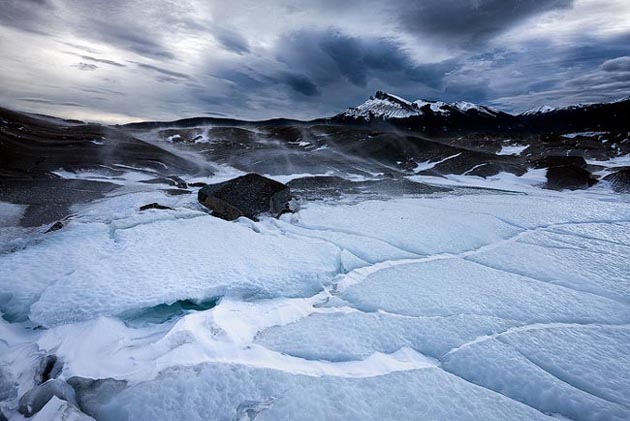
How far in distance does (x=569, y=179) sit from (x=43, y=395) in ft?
65.9

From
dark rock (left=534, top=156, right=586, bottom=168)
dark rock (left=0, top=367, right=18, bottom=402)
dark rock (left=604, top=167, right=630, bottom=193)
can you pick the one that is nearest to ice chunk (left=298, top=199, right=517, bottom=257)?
dark rock (left=0, top=367, right=18, bottom=402)

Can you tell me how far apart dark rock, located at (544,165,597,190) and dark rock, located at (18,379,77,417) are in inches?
748

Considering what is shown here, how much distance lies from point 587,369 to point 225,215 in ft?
21.1

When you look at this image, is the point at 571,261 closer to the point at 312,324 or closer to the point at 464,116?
the point at 312,324

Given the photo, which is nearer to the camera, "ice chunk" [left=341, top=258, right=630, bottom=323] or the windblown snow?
the windblown snow

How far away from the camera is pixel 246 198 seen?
794 cm

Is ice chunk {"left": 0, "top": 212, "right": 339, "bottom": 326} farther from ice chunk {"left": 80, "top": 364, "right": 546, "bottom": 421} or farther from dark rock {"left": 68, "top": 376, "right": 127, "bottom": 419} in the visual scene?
ice chunk {"left": 80, "top": 364, "right": 546, "bottom": 421}

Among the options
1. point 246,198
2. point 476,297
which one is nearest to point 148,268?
point 246,198

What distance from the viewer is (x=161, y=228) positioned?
591 cm

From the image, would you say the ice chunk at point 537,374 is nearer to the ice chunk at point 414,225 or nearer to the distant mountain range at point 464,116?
the ice chunk at point 414,225

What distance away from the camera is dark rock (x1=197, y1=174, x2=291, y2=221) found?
7594 millimetres

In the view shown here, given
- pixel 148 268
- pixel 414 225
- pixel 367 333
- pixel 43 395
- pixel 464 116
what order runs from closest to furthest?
pixel 43 395 → pixel 367 333 → pixel 148 268 → pixel 414 225 → pixel 464 116

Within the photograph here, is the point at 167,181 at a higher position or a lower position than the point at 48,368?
higher

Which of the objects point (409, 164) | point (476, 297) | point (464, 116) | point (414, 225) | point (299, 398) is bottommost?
point (299, 398)
